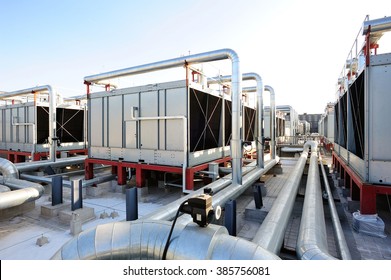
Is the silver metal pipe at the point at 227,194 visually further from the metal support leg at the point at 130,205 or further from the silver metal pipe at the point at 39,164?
the silver metal pipe at the point at 39,164

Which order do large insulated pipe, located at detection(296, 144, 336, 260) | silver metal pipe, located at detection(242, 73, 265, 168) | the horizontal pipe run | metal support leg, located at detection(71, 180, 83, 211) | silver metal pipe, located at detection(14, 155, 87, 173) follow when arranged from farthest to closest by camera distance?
1. silver metal pipe, located at detection(14, 155, 87, 173)
2. silver metal pipe, located at detection(242, 73, 265, 168)
3. the horizontal pipe run
4. metal support leg, located at detection(71, 180, 83, 211)
5. large insulated pipe, located at detection(296, 144, 336, 260)

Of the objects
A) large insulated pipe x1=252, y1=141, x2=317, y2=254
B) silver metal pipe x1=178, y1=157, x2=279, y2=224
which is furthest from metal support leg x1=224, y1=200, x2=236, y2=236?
large insulated pipe x1=252, y1=141, x2=317, y2=254

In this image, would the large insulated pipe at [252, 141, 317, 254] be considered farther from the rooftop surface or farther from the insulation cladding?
the insulation cladding

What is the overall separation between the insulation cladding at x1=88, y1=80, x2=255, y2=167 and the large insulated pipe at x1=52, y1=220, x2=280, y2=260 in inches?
215

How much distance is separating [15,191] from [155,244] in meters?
5.82

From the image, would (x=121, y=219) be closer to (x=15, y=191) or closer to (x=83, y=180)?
(x=15, y=191)

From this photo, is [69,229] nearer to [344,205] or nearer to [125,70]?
[125,70]

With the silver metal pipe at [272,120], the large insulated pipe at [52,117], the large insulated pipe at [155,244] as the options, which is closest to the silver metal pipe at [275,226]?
the large insulated pipe at [155,244]

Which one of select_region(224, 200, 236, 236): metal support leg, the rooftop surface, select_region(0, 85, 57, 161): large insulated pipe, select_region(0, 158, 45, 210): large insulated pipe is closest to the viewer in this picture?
select_region(224, 200, 236, 236): metal support leg

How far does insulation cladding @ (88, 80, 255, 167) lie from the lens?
27.9 feet

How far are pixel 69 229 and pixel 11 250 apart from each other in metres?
1.23

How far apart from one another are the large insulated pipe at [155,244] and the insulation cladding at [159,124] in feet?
17.9

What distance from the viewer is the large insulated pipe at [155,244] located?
7.97ft

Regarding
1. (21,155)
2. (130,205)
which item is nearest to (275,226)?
(130,205)
